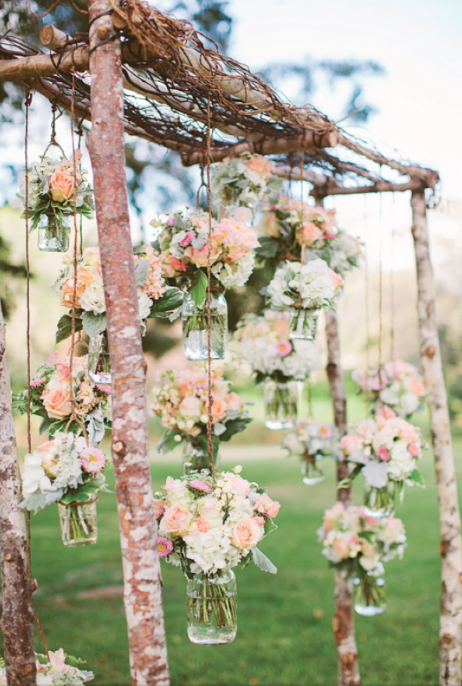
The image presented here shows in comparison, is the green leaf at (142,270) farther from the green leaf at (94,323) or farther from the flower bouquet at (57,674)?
the flower bouquet at (57,674)

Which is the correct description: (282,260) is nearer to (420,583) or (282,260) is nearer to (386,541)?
(386,541)

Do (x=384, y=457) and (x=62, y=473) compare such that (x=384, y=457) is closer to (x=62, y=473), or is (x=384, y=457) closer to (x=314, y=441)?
(x=314, y=441)

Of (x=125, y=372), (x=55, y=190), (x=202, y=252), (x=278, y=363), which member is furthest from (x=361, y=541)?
(x=55, y=190)

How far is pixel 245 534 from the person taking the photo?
5.50ft

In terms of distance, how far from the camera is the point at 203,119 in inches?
81.0

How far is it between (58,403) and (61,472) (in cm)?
22

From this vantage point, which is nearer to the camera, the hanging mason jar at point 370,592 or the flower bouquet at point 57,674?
the flower bouquet at point 57,674

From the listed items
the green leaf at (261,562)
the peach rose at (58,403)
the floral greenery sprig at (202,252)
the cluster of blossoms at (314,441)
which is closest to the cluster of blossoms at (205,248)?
the floral greenery sprig at (202,252)

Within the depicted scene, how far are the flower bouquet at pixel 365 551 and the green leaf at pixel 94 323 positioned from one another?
1.56 meters

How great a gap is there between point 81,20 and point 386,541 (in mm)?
2785

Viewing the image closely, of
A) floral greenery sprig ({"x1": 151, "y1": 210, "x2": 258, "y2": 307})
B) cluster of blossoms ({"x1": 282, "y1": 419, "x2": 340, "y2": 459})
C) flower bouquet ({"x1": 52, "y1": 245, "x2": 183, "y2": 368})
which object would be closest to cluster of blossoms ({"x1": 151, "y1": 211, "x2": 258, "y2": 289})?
floral greenery sprig ({"x1": 151, "y1": 210, "x2": 258, "y2": 307})

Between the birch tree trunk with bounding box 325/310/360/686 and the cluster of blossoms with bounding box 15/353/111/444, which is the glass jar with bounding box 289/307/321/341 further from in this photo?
the cluster of blossoms with bounding box 15/353/111/444

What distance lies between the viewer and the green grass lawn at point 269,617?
12.4 feet

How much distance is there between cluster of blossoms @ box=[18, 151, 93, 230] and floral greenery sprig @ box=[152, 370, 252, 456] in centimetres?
73
